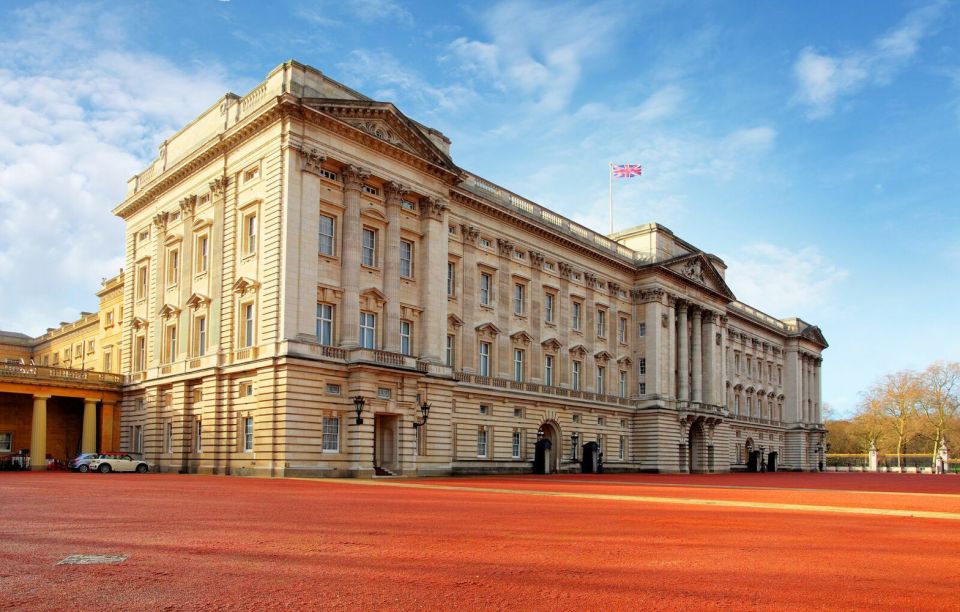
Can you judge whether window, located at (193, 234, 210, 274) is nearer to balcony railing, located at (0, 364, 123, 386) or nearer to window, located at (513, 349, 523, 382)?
balcony railing, located at (0, 364, 123, 386)

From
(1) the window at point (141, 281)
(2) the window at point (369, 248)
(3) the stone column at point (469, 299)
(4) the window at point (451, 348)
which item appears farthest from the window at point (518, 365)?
(1) the window at point (141, 281)

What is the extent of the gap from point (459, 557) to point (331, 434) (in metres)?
30.0

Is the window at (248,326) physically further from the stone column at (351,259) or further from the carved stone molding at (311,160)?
the carved stone molding at (311,160)

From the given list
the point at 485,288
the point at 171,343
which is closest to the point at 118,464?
the point at 171,343

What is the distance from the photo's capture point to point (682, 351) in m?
72.2

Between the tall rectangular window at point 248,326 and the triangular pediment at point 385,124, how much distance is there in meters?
10.7

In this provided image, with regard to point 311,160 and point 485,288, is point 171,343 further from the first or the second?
point 485,288

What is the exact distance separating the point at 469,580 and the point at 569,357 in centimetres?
5218

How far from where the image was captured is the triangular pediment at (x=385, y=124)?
4181 centimetres

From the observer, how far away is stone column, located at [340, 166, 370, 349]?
138 ft

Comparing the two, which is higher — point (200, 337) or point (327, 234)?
point (327, 234)

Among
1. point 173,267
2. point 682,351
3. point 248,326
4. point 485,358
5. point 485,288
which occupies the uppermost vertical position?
point 173,267

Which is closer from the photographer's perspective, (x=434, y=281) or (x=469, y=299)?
(x=434, y=281)

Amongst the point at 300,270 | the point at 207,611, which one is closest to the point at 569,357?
the point at 300,270
